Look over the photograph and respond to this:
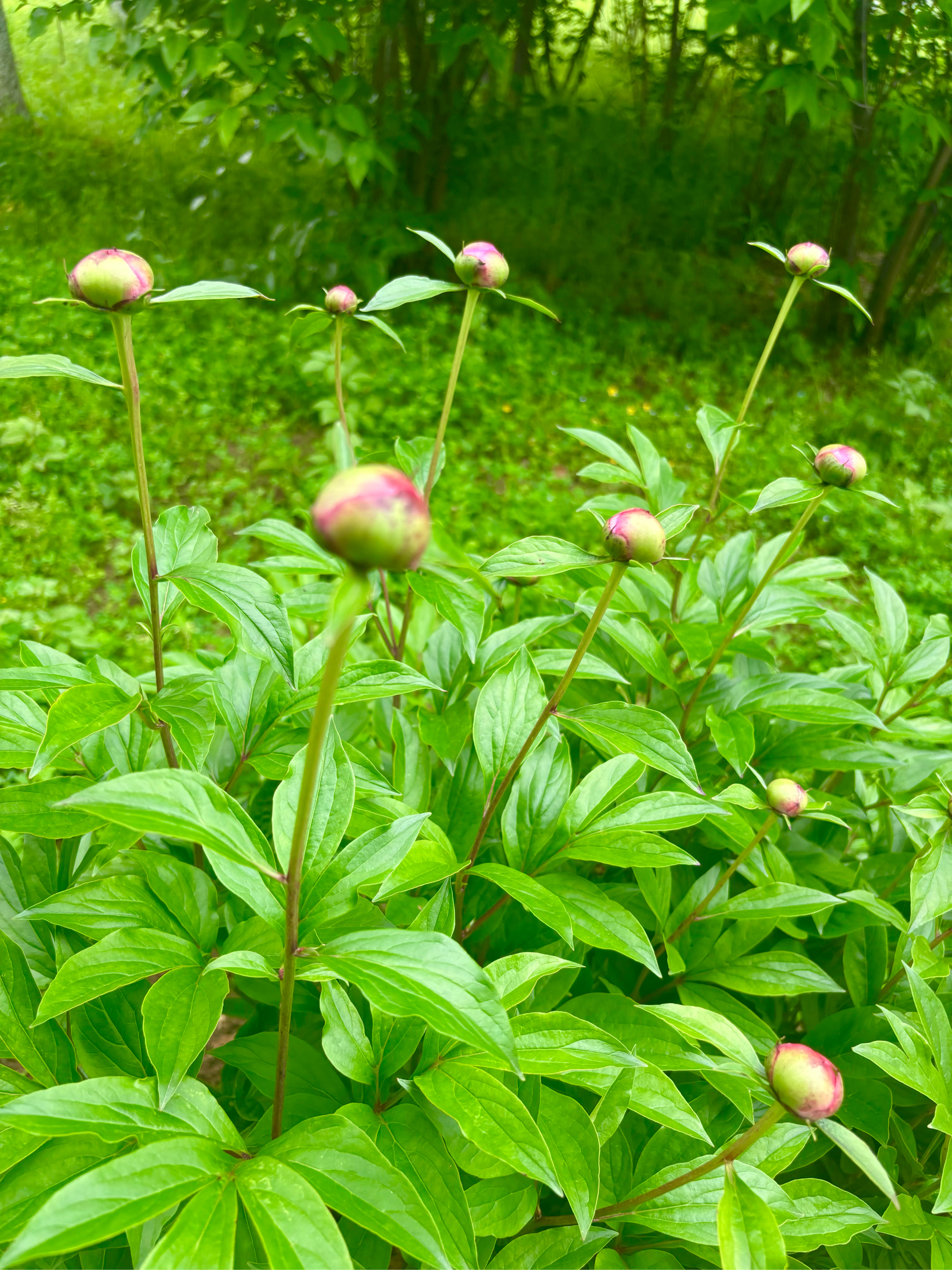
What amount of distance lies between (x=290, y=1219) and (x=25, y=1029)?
1.07 ft

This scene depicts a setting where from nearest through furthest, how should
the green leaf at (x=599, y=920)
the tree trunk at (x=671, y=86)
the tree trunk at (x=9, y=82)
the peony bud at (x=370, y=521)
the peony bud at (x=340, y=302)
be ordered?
the peony bud at (x=370, y=521)
the green leaf at (x=599, y=920)
the peony bud at (x=340, y=302)
the tree trunk at (x=9, y=82)
the tree trunk at (x=671, y=86)

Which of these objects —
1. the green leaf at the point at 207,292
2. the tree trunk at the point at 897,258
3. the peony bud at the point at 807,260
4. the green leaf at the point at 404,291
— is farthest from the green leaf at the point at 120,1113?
the tree trunk at the point at 897,258

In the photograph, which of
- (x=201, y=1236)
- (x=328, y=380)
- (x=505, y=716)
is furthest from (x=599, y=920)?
(x=328, y=380)

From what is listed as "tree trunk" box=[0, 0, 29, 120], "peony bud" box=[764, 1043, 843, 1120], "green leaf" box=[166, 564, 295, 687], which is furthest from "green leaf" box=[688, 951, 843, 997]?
"tree trunk" box=[0, 0, 29, 120]

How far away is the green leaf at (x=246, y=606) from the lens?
0.71m

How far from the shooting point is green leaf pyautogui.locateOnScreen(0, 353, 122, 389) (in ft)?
2.19

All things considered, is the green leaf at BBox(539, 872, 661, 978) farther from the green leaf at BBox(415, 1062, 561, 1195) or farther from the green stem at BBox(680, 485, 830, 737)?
the green stem at BBox(680, 485, 830, 737)

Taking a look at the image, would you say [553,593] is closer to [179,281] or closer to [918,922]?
[918,922]

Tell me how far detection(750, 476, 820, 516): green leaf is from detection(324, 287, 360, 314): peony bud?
0.51 metres

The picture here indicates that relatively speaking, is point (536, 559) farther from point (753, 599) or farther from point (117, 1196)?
point (117, 1196)

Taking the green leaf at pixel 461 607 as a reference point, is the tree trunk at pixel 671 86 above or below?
above

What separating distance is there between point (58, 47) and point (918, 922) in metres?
5.32

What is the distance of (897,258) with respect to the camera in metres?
3.73

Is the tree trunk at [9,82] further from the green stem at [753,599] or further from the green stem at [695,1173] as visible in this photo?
the green stem at [695,1173]
